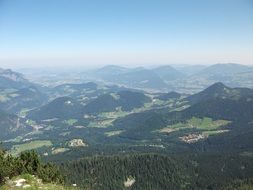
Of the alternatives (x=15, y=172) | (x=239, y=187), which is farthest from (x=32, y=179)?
(x=239, y=187)

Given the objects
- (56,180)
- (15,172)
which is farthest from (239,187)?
(15,172)

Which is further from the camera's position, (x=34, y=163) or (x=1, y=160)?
(x=34, y=163)

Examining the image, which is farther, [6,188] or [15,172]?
[15,172]

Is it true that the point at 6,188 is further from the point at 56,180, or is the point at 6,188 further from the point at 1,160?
the point at 56,180

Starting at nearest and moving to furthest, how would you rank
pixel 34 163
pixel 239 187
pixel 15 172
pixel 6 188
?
1. pixel 6 188
2. pixel 15 172
3. pixel 34 163
4. pixel 239 187

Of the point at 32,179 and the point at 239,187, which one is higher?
the point at 32,179

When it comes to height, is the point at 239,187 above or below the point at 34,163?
below

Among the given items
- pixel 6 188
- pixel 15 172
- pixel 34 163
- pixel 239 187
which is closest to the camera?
pixel 6 188

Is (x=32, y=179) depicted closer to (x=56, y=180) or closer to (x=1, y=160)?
(x=1, y=160)

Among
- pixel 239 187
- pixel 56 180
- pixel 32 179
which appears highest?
pixel 32 179
